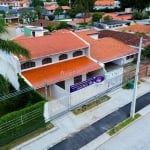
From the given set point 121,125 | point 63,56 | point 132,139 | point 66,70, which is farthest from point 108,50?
point 132,139

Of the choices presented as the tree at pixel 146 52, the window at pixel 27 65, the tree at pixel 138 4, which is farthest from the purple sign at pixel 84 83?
the tree at pixel 138 4

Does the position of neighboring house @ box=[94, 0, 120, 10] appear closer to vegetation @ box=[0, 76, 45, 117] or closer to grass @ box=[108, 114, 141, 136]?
vegetation @ box=[0, 76, 45, 117]

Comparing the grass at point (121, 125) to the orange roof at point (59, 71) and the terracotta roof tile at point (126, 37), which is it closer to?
the orange roof at point (59, 71)

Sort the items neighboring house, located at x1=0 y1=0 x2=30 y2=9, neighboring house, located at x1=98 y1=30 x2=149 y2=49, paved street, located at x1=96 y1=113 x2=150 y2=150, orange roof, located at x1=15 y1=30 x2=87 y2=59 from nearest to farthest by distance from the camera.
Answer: paved street, located at x1=96 y1=113 x2=150 y2=150, orange roof, located at x1=15 y1=30 x2=87 y2=59, neighboring house, located at x1=98 y1=30 x2=149 y2=49, neighboring house, located at x1=0 y1=0 x2=30 y2=9

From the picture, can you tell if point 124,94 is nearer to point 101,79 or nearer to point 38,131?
point 101,79

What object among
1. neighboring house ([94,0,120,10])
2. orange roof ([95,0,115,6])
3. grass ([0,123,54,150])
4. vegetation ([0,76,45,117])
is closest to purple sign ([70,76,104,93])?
vegetation ([0,76,45,117])

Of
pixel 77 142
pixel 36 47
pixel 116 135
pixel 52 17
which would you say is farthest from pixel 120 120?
pixel 52 17

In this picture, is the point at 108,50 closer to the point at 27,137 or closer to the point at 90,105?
the point at 90,105
